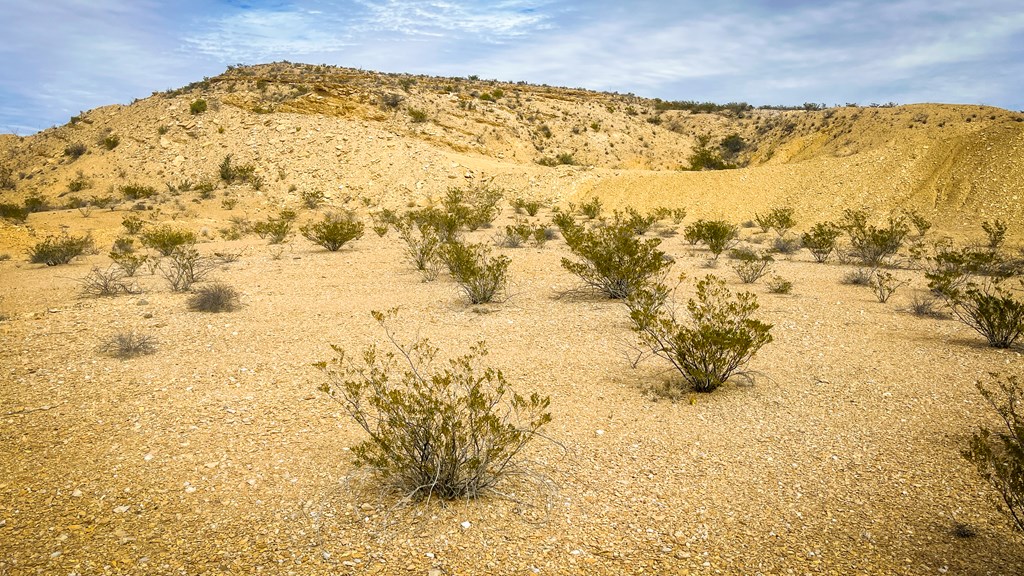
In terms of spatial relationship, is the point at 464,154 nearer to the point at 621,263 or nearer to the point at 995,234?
the point at 621,263

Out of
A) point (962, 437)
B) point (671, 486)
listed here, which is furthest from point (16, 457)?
point (962, 437)

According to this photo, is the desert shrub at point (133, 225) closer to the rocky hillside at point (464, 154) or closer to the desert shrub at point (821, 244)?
the rocky hillside at point (464, 154)

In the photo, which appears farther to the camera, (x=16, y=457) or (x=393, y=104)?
(x=393, y=104)

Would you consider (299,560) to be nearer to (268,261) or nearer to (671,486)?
(671,486)

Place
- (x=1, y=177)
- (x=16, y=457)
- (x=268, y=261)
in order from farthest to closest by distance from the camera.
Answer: (x=1, y=177) → (x=268, y=261) → (x=16, y=457)

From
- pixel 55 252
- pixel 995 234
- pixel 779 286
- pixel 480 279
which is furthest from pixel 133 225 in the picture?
pixel 995 234

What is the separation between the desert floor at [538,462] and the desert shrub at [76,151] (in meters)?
27.9

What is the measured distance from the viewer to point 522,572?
3.26 meters

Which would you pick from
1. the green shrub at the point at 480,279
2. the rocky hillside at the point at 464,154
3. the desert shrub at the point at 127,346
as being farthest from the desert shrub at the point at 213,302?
the rocky hillside at the point at 464,154

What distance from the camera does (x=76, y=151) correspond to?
99.0 feet

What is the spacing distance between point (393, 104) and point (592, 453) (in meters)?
32.8

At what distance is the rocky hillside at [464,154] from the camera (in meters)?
20.5

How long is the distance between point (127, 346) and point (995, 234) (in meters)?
19.8

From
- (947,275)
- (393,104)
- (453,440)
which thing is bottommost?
(453,440)
